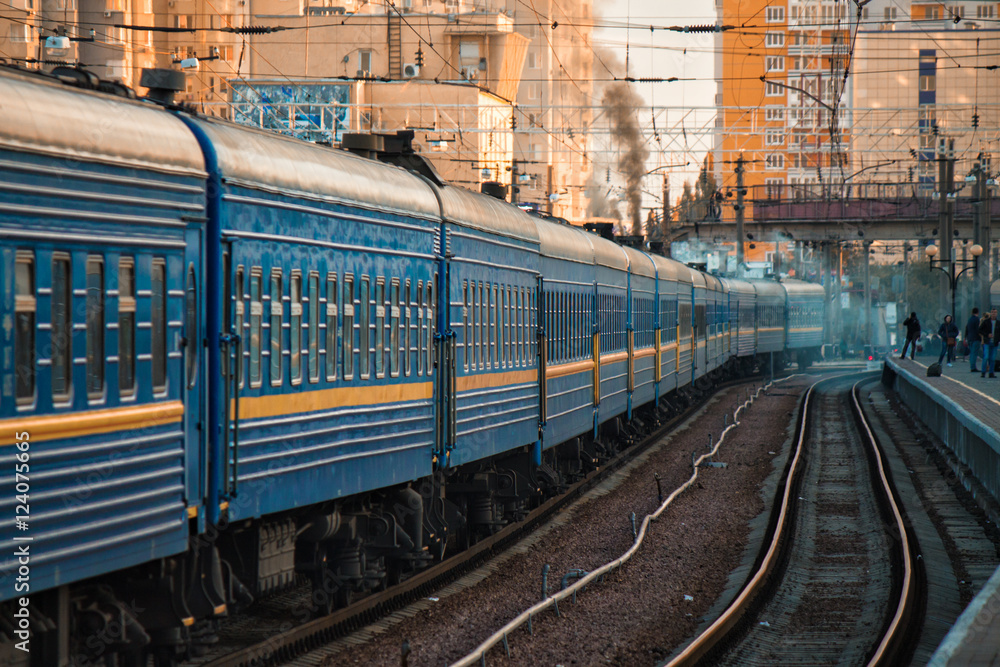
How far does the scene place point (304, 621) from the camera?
10016 mm

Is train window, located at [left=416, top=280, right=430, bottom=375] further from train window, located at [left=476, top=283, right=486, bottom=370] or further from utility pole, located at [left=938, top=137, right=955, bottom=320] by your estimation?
utility pole, located at [left=938, top=137, right=955, bottom=320]

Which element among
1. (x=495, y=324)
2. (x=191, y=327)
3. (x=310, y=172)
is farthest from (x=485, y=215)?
(x=191, y=327)

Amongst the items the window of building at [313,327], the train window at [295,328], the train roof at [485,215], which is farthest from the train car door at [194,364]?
the train roof at [485,215]

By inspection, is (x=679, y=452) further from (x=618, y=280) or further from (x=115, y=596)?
(x=115, y=596)

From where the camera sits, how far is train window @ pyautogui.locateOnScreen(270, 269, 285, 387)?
26.8ft

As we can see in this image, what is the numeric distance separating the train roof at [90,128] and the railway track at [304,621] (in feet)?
10.6

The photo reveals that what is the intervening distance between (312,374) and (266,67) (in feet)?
221

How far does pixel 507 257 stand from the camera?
564 inches

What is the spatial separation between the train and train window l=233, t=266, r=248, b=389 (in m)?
0.02

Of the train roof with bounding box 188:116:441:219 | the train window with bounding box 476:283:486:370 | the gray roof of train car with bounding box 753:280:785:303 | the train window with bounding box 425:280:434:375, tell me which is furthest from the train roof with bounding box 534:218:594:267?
the gray roof of train car with bounding box 753:280:785:303

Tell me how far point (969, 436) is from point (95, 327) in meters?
17.4

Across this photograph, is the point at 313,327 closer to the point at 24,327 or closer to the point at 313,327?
the point at 313,327

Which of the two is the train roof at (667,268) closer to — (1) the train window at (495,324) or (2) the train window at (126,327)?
(1) the train window at (495,324)

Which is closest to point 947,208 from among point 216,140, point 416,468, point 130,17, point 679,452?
point 679,452
